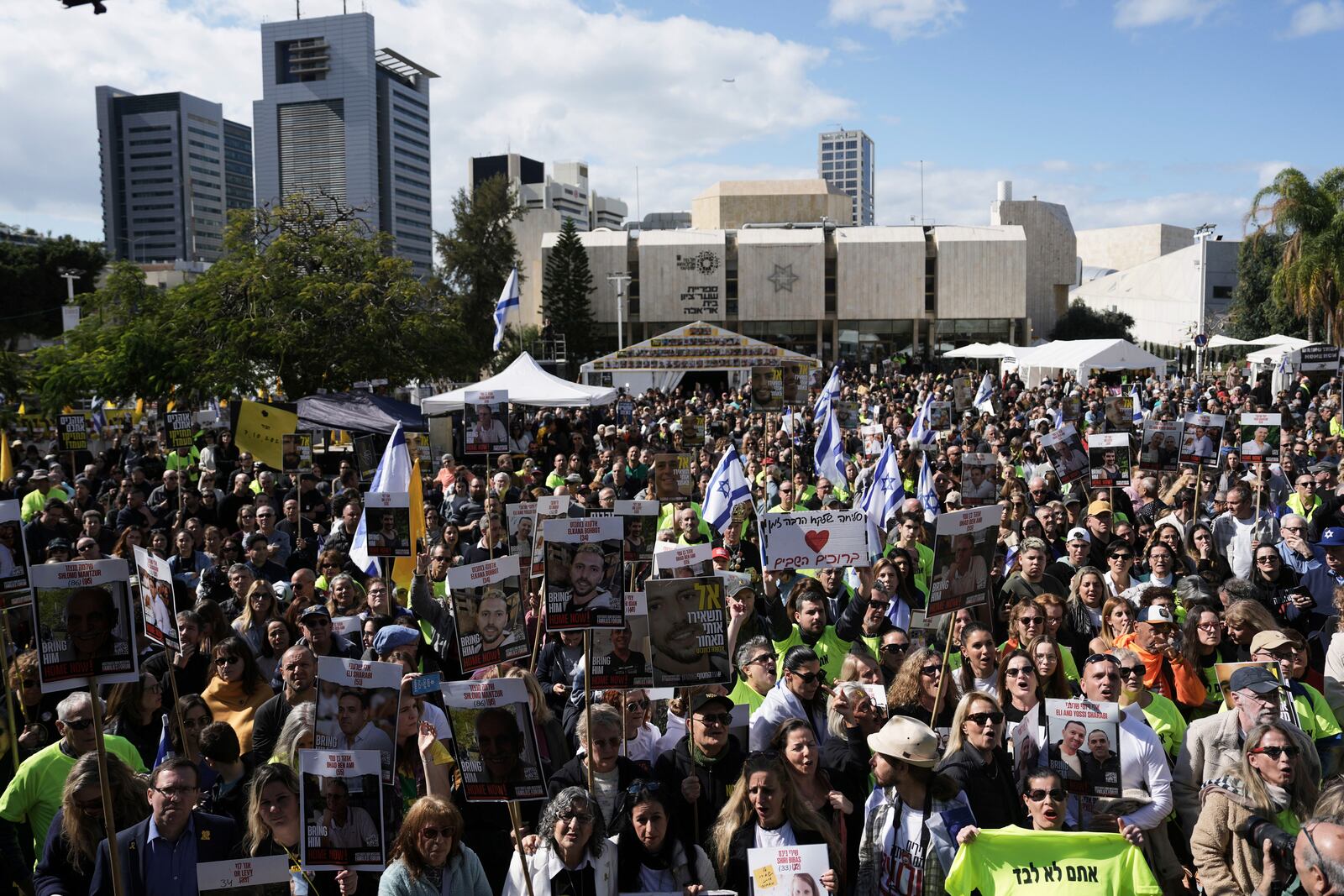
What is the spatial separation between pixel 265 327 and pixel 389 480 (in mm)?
17926

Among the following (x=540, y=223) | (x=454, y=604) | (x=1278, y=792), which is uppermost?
(x=540, y=223)

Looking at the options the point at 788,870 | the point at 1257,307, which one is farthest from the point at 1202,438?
the point at 1257,307

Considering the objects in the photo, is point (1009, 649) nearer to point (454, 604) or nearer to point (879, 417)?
point (454, 604)

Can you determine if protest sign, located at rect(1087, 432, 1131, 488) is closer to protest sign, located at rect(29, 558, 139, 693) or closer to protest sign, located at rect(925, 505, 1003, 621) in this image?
protest sign, located at rect(925, 505, 1003, 621)

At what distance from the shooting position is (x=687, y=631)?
18.3ft

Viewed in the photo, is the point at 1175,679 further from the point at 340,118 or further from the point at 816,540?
the point at 340,118

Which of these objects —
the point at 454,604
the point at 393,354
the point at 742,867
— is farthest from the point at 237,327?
the point at 742,867

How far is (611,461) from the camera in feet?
52.7

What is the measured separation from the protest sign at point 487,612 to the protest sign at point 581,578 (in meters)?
0.40

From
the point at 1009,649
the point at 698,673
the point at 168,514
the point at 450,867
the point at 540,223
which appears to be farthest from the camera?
the point at 540,223

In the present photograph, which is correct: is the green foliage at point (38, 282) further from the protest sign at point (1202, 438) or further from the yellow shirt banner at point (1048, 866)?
the yellow shirt banner at point (1048, 866)

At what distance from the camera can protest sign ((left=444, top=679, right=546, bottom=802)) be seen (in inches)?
184

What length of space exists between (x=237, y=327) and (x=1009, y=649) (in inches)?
925

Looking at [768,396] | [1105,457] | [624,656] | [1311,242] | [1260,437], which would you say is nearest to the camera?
[624,656]
